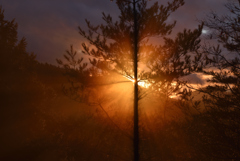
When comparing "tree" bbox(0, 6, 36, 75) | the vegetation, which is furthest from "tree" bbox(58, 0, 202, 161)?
"tree" bbox(0, 6, 36, 75)

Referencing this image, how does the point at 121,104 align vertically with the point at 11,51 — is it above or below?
below

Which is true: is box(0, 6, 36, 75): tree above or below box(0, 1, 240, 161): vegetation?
above

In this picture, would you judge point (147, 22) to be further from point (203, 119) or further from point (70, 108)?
point (70, 108)

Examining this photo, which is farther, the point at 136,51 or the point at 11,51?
the point at 11,51

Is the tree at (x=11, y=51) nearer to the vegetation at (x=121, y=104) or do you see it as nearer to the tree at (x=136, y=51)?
the vegetation at (x=121, y=104)

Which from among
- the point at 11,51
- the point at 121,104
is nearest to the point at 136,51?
the point at 121,104

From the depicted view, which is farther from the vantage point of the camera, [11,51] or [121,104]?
[11,51]

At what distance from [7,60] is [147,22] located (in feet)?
37.4

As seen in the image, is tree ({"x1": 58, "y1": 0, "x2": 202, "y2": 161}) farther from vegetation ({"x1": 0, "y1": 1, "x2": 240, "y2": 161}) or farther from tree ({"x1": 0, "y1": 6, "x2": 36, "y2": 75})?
tree ({"x1": 0, "y1": 6, "x2": 36, "y2": 75})

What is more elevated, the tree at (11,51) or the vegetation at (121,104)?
the tree at (11,51)

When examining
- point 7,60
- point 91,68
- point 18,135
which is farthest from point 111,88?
point 7,60

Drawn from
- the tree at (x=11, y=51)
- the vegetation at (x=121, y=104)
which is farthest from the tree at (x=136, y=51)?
the tree at (x=11, y=51)

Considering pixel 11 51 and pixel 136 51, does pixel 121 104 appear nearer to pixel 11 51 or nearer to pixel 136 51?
pixel 136 51

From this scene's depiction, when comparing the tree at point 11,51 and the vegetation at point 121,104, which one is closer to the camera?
the vegetation at point 121,104
